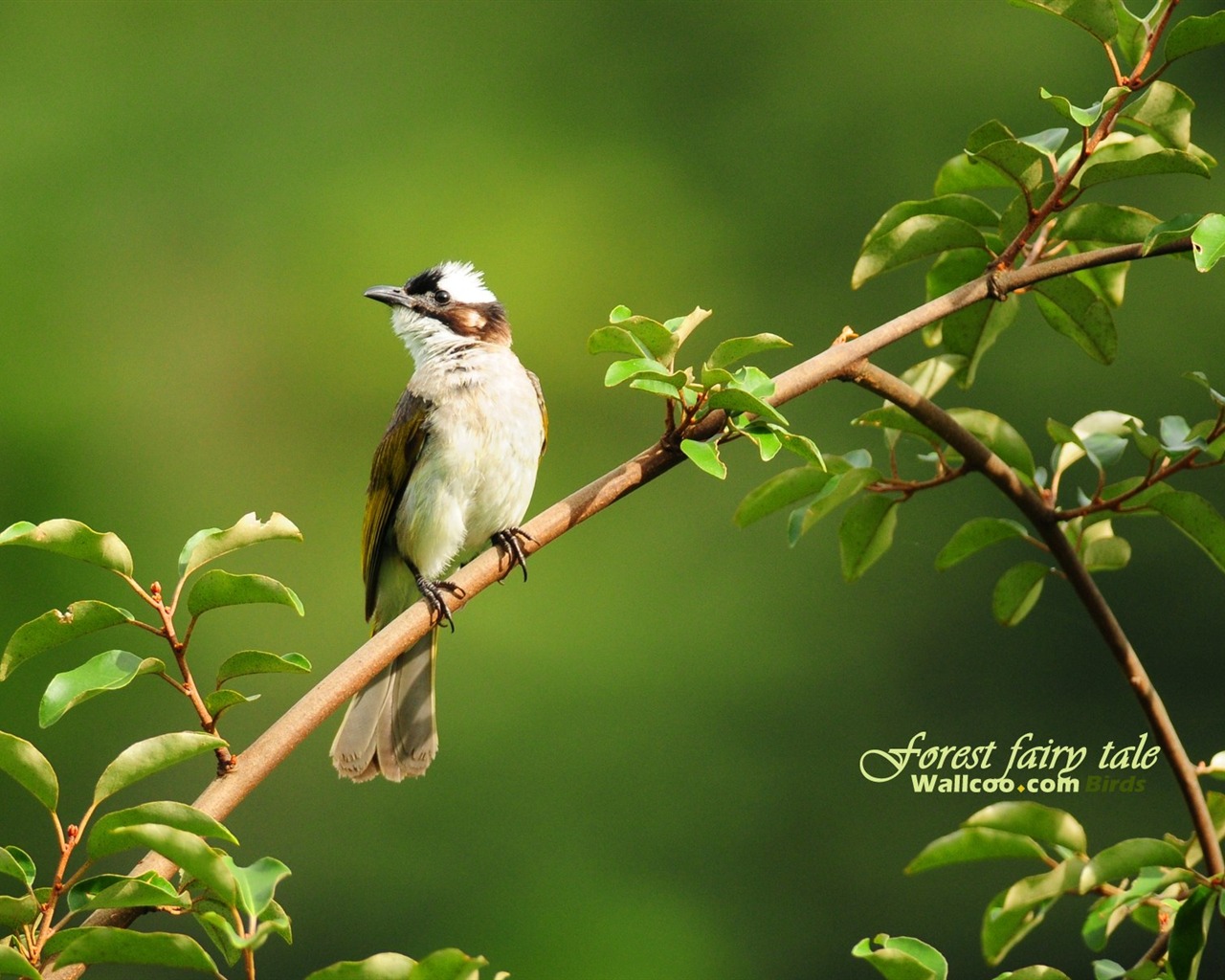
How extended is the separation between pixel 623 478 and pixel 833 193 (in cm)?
868

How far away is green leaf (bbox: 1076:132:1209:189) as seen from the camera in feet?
4.90

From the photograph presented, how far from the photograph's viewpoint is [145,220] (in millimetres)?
9789

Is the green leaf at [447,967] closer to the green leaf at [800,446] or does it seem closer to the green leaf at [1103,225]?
the green leaf at [800,446]

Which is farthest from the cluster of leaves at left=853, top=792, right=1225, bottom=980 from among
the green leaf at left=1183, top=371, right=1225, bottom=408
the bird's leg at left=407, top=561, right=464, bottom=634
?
the bird's leg at left=407, top=561, right=464, bottom=634

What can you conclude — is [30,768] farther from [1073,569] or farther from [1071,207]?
[1071,207]

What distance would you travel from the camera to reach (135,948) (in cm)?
108

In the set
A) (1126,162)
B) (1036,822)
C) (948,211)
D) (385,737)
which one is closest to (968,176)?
(948,211)

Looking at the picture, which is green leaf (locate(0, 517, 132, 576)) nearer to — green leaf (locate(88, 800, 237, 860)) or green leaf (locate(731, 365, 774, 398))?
green leaf (locate(88, 800, 237, 860))

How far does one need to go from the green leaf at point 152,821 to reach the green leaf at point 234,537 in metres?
0.26

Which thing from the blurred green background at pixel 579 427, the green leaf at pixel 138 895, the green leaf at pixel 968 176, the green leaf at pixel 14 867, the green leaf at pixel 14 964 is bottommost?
the green leaf at pixel 14 964

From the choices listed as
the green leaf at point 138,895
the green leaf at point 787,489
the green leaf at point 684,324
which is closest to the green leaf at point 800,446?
the green leaf at point 684,324

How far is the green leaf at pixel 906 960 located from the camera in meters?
1.20

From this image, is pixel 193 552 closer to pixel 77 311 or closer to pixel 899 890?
pixel 899 890

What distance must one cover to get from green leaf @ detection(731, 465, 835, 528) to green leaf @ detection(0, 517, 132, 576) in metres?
0.67
